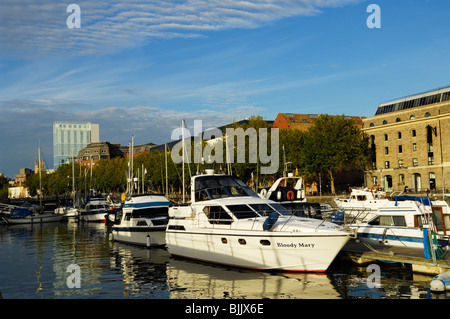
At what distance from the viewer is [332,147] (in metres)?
78.9

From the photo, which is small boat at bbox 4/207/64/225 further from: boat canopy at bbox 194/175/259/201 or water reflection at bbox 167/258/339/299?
water reflection at bbox 167/258/339/299

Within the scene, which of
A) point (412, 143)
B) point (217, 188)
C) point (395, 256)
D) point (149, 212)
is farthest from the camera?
point (412, 143)

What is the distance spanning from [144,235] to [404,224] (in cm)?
1883

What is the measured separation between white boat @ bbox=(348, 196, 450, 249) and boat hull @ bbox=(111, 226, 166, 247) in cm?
1458

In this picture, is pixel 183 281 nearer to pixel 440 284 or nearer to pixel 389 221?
pixel 440 284

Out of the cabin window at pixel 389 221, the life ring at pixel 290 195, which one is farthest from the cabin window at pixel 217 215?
the cabin window at pixel 389 221

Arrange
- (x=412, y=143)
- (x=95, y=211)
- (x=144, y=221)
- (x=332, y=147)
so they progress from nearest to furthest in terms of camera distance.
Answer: (x=144, y=221)
(x=95, y=211)
(x=412, y=143)
(x=332, y=147)

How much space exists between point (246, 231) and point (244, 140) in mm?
58287

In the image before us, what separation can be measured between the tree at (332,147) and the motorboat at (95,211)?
37280 mm

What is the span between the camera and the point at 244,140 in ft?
259

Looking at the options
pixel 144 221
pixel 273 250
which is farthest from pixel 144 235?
pixel 273 250

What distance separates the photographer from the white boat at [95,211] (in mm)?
66312

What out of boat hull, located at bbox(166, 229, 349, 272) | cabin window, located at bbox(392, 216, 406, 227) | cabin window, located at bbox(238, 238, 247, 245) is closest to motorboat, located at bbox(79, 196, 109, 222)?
boat hull, located at bbox(166, 229, 349, 272)

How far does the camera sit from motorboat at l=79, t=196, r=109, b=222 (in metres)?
66.3
